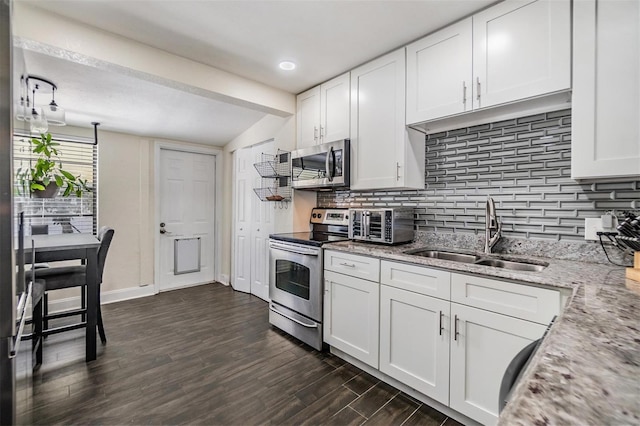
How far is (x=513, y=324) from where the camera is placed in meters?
1.45

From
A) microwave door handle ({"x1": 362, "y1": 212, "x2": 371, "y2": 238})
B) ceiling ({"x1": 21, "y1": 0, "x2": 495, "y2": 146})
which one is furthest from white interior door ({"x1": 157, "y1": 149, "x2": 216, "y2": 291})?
microwave door handle ({"x1": 362, "y1": 212, "x2": 371, "y2": 238})

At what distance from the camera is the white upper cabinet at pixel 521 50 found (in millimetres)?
1567

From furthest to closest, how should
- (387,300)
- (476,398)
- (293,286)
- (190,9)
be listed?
(293,286) < (387,300) < (190,9) < (476,398)

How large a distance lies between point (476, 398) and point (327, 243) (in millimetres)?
1401

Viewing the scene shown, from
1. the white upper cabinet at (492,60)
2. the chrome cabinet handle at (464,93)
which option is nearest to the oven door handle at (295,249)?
the white upper cabinet at (492,60)

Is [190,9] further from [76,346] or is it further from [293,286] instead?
[76,346]

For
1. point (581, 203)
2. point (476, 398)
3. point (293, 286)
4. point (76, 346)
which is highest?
point (581, 203)

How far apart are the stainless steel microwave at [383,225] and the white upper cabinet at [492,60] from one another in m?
0.71

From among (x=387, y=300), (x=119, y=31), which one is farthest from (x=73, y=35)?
(x=387, y=300)

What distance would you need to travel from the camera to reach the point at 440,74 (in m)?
2.04

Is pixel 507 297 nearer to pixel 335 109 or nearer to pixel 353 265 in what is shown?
pixel 353 265

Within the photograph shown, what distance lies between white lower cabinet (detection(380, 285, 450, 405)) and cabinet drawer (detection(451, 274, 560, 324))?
0.14 metres

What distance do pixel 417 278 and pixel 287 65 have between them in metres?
2.05

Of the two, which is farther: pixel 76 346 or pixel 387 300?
pixel 76 346
